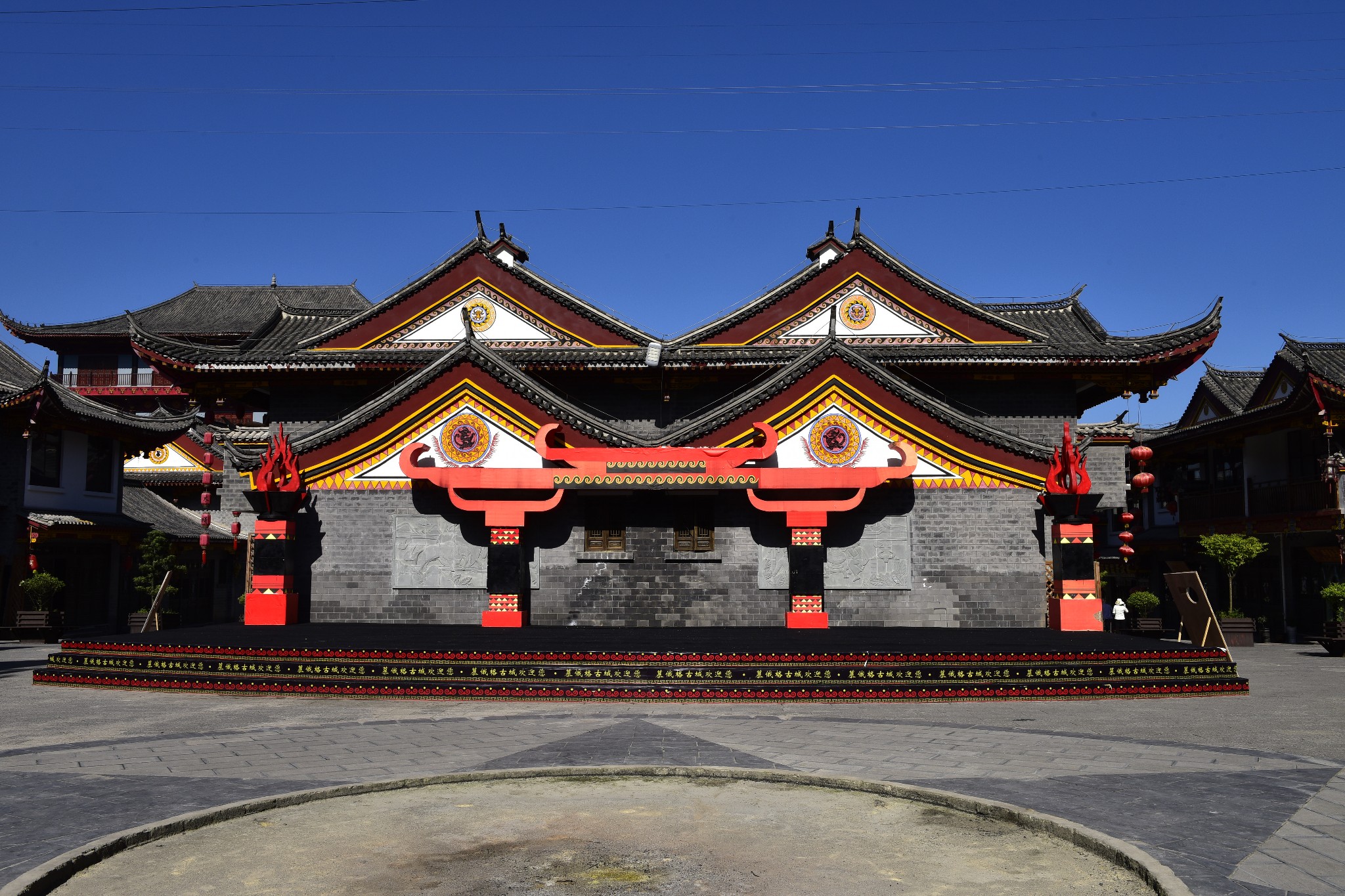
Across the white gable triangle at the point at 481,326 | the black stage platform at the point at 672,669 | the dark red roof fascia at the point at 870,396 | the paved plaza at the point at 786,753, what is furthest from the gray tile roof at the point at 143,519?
the dark red roof fascia at the point at 870,396

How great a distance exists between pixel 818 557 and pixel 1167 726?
8.08m

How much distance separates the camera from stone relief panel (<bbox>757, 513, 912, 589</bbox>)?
20.8m

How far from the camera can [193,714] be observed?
46.5 feet

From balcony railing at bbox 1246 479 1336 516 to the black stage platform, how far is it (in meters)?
17.4

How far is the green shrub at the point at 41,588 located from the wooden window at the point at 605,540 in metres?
18.9

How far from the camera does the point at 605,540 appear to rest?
21266mm

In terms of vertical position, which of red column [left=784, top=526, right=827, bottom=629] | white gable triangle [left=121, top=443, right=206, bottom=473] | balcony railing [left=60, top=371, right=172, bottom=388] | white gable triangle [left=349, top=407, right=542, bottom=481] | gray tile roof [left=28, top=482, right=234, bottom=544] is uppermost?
balcony railing [left=60, top=371, right=172, bottom=388]

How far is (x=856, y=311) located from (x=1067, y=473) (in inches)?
314

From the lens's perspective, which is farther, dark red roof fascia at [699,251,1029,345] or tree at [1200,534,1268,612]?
tree at [1200,534,1268,612]

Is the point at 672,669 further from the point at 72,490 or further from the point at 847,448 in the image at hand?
the point at 72,490

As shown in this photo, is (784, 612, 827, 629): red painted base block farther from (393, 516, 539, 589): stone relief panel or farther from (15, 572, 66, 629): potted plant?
(15, 572, 66, 629): potted plant

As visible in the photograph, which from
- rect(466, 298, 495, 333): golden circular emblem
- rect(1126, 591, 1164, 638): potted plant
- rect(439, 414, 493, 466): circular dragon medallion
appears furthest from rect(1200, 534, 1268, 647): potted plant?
rect(466, 298, 495, 333): golden circular emblem

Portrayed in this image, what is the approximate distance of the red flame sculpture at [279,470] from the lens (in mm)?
20625

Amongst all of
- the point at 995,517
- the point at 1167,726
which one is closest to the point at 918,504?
the point at 995,517
